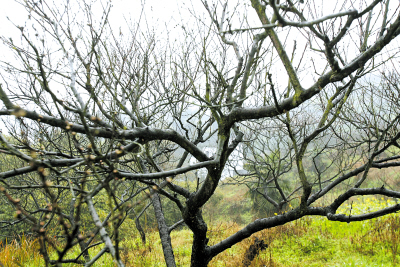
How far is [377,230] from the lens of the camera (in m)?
5.16

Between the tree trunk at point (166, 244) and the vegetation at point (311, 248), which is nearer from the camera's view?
the tree trunk at point (166, 244)

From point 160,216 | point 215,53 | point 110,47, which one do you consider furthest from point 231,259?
point 110,47

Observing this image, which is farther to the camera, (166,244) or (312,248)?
(312,248)

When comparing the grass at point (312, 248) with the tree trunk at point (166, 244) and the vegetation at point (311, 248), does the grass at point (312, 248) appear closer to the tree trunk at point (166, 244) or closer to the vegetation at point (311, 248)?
the vegetation at point (311, 248)

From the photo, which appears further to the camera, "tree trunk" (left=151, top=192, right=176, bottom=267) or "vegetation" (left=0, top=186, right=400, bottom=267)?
"vegetation" (left=0, top=186, right=400, bottom=267)

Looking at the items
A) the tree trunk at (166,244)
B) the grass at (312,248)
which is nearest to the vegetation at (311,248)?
the grass at (312,248)

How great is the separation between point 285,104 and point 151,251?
19.6ft

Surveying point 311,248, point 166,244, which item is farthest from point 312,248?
point 166,244

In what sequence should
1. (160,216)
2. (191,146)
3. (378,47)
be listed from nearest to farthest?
(378,47), (191,146), (160,216)

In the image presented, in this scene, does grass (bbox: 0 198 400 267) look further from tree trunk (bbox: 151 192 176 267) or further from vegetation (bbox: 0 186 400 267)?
tree trunk (bbox: 151 192 176 267)

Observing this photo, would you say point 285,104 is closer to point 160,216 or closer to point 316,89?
point 316,89

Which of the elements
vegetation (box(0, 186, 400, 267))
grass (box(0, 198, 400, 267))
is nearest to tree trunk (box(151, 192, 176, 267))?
vegetation (box(0, 186, 400, 267))

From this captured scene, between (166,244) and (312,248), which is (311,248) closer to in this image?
(312,248)

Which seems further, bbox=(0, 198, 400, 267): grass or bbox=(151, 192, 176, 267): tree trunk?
bbox=(0, 198, 400, 267): grass
